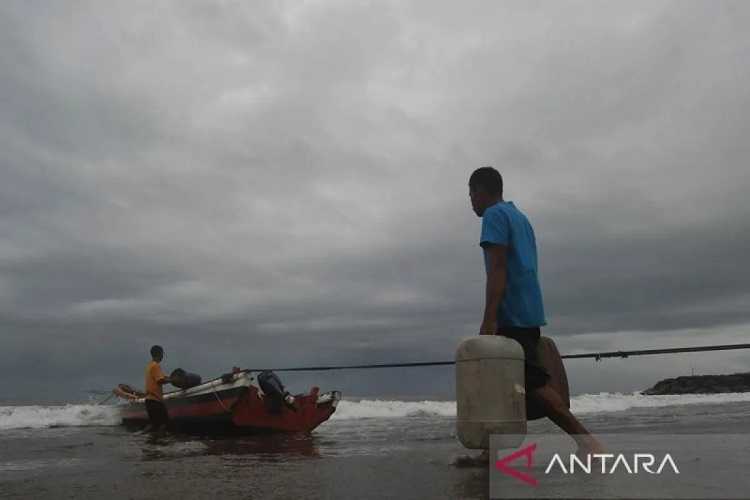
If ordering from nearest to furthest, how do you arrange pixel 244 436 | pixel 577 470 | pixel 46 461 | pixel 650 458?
pixel 577 470 < pixel 650 458 < pixel 46 461 < pixel 244 436

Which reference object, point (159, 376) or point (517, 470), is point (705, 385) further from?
point (517, 470)

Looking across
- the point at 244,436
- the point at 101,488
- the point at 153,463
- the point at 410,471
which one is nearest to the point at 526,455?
Result: the point at 410,471

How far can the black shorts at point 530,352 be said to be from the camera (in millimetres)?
4004

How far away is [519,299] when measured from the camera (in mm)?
4207

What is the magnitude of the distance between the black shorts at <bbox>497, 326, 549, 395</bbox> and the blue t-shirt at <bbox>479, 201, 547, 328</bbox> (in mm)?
43

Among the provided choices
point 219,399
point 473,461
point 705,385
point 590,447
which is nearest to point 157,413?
point 219,399

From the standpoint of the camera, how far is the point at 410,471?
4.92m

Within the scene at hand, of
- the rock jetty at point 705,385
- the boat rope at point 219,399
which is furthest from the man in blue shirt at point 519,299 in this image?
the rock jetty at point 705,385

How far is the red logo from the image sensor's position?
3.64m

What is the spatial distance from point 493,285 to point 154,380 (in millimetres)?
13004

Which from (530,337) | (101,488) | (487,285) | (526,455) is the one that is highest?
(487,285)

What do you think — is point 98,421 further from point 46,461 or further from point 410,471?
point 410,471

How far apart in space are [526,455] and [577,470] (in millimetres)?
412

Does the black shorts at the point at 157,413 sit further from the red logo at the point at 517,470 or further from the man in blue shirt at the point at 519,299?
the man in blue shirt at the point at 519,299
